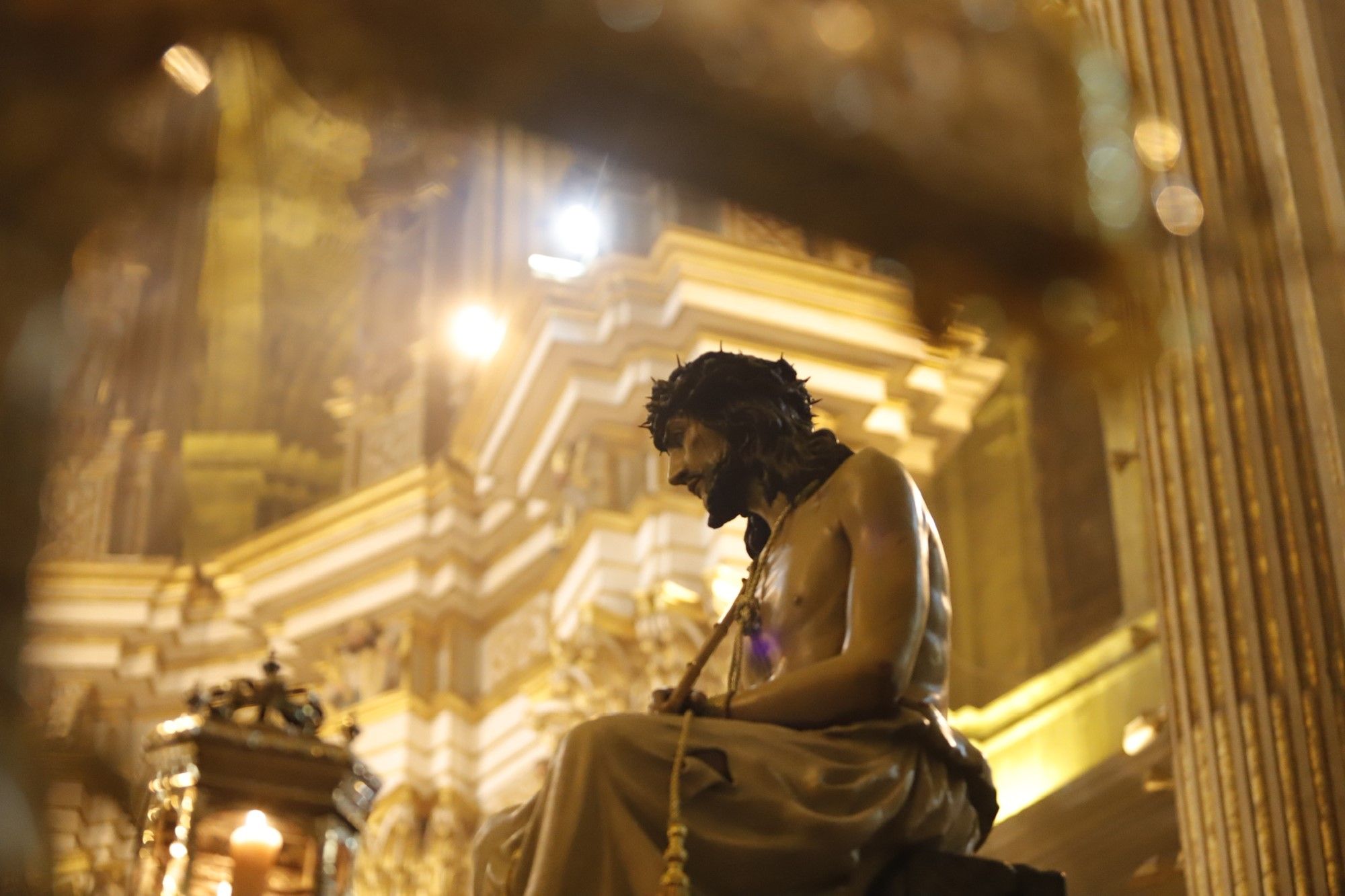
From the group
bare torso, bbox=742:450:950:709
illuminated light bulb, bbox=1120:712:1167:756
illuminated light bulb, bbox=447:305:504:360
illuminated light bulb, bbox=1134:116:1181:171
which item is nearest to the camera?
bare torso, bbox=742:450:950:709

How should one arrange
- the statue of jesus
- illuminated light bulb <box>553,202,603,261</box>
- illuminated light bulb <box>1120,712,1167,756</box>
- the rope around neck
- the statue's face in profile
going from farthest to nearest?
illuminated light bulb <box>553,202,603,261</box>
illuminated light bulb <box>1120,712,1167,756</box>
the statue's face in profile
the statue of jesus
the rope around neck

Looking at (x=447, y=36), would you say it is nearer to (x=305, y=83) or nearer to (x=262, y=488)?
(x=305, y=83)

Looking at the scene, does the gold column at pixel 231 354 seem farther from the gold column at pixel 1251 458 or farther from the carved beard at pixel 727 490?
the carved beard at pixel 727 490

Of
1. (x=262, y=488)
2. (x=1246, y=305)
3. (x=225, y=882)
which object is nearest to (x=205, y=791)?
(x=225, y=882)

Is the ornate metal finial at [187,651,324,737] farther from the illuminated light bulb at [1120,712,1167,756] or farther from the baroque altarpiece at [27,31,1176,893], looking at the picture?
the illuminated light bulb at [1120,712,1167,756]

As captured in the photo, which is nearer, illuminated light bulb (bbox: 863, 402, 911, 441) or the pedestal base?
the pedestal base

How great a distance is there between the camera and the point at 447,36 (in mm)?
1563

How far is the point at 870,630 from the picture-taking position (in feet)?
11.2

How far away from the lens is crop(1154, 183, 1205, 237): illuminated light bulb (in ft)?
17.5

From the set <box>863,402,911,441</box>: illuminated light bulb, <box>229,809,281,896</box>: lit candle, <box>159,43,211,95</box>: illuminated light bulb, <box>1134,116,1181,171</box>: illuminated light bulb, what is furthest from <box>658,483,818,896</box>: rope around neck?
<box>863,402,911,441</box>: illuminated light bulb

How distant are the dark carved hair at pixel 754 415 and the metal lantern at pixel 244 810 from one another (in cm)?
352

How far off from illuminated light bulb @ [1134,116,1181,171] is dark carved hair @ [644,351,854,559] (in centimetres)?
248

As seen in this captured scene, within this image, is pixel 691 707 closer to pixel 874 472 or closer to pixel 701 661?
pixel 701 661

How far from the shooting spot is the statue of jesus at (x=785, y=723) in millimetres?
3188
